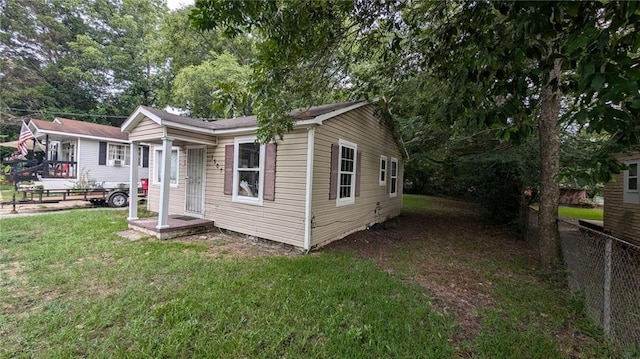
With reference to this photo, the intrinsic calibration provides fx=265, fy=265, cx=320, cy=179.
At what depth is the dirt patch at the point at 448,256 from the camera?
144 inches

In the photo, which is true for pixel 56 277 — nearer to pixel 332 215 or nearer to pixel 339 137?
pixel 332 215

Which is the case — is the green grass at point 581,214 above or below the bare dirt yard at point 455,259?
above

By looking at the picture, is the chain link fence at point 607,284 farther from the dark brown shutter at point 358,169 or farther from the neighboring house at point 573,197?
the neighboring house at point 573,197

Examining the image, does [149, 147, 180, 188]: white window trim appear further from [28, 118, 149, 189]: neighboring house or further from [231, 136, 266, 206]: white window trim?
[28, 118, 149, 189]: neighboring house

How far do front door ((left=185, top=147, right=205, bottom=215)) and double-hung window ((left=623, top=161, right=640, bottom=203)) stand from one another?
11123 millimetres

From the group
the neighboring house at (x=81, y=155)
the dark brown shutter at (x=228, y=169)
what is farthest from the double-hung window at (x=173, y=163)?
the neighboring house at (x=81, y=155)

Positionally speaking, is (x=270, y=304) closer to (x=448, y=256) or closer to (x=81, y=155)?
(x=448, y=256)

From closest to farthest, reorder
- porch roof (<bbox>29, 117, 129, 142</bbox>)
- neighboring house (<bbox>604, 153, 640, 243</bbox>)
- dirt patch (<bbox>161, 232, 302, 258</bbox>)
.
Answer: dirt patch (<bbox>161, 232, 302, 258</bbox>) < neighboring house (<bbox>604, 153, 640, 243</bbox>) < porch roof (<bbox>29, 117, 129, 142</bbox>)

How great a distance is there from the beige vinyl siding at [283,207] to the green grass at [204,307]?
0.96 m

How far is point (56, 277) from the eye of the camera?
392 centimetres

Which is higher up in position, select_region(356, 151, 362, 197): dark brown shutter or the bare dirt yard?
select_region(356, 151, 362, 197): dark brown shutter

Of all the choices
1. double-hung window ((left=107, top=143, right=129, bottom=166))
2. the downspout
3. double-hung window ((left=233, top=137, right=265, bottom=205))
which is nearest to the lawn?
the downspout

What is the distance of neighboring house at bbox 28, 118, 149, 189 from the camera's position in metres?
11.9

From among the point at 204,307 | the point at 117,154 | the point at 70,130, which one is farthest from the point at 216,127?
the point at 70,130
